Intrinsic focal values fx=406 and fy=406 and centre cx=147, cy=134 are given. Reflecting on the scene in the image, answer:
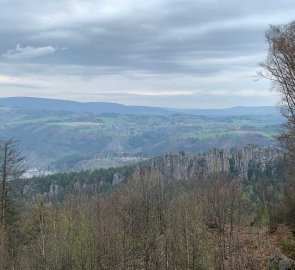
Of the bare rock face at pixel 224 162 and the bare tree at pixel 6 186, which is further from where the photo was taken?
the bare rock face at pixel 224 162

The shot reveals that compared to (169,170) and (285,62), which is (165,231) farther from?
(169,170)

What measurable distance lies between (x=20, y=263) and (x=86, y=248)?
6.09 metres

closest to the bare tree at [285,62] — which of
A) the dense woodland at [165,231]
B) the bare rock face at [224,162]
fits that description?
the dense woodland at [165,231]

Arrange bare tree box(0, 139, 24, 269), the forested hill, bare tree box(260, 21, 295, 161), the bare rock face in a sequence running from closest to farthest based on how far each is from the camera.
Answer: bare tree box(260, 21, 295, 161)
bare tree box(0, 139, 24, 269)
the bare rock face
the forested hill

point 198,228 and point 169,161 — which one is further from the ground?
point 198,228

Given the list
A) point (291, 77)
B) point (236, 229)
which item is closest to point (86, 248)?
point (236, 229)

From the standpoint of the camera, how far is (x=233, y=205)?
3369cm

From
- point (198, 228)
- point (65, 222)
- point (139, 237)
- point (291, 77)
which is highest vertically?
point (291, 77)

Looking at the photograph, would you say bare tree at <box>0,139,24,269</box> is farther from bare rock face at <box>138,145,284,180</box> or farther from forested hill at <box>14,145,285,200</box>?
forested hill at <box>14,145,285,200</box>

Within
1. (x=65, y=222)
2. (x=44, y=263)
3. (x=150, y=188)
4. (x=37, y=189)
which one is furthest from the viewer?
(x=37, y=189)

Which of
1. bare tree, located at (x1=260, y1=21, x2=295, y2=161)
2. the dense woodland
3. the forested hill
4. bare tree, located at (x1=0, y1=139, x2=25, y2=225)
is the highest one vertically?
bare tree, located at (x1=260, y1=21, x2=295, y2=161)

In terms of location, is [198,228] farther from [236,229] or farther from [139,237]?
[139,237]

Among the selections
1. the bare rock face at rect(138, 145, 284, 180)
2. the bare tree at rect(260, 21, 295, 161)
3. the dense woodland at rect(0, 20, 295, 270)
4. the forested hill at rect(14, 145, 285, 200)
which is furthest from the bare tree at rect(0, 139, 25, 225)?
the forested hill at rect(14, 145, 285, 200)

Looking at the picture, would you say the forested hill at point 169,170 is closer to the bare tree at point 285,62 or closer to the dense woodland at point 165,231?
the dense woodland at point 165,231
